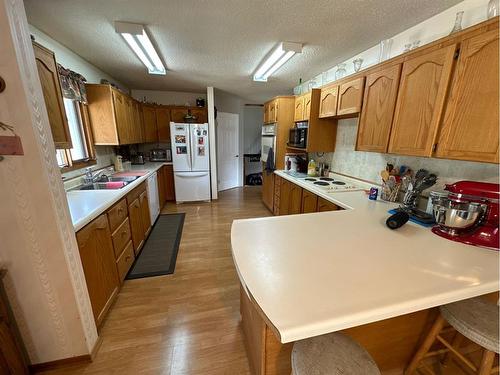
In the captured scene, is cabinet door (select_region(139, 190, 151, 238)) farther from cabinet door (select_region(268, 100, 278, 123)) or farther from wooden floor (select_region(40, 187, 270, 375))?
cabinet door (select_region(268, 100, 278, 123))

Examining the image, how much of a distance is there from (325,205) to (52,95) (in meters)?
2.50

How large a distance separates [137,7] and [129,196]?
1699 mm

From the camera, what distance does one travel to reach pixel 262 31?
1.93 meters

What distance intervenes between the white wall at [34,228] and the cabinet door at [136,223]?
104 centimetres

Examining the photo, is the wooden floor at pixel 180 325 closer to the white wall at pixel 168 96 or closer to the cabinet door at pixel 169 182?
the cabinet door at pixel 169 182

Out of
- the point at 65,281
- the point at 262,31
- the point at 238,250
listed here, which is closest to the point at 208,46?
the point at 262,31

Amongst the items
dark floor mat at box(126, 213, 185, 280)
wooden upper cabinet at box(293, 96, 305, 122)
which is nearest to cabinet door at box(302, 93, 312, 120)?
wooden upper cabinet at box(293, 96, 305, 122)

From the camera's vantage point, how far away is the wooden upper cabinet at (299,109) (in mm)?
2980

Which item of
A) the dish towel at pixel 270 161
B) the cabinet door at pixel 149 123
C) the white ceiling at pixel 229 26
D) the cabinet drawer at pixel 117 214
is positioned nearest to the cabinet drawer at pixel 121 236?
the cabinet drawer at pixel 117 214

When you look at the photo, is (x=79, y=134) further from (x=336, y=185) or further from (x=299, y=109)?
(x=336, y=185)

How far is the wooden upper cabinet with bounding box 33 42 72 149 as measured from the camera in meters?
1.43

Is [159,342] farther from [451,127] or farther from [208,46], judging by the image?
Result: [208,46]

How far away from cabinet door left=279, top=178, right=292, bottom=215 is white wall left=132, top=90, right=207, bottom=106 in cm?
312

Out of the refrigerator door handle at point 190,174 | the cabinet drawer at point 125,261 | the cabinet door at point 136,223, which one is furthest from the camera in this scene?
the refrigerator door handle at point 190,174
